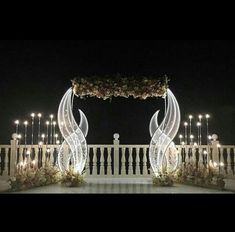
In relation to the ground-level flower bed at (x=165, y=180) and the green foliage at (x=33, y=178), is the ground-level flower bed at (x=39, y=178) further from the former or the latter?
the ground-level flower bed at (x=165, y=180)

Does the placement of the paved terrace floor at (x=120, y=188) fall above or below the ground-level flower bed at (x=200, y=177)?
below

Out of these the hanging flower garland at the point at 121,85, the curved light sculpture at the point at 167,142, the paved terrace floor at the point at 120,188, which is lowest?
the paved terrace floor at the point at 120,188

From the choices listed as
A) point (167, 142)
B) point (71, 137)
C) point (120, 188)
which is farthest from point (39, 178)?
point (167, 142)

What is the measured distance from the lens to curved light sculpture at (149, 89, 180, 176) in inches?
258

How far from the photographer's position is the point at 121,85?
6.91 m

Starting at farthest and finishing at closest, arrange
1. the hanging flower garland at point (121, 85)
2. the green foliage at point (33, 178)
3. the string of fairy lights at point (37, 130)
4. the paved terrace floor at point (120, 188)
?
the string of fairy lights at point (37, 130)
the hanging flower garland at point (121, 85)
the green foliage at point (33, 178)
the paved terrace floor at point (120, 188)

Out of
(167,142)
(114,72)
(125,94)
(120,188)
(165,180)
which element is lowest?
(120,188)

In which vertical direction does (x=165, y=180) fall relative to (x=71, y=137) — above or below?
below

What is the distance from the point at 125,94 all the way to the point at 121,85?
0.22 m

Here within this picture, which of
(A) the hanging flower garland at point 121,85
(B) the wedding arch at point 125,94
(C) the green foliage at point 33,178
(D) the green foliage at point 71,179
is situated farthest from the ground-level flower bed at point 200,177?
(C) the green foliage at point 33,178

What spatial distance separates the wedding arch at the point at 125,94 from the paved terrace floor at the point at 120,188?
0.42m

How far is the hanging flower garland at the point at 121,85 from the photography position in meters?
6.87

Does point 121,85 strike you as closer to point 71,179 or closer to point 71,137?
point 71,137
